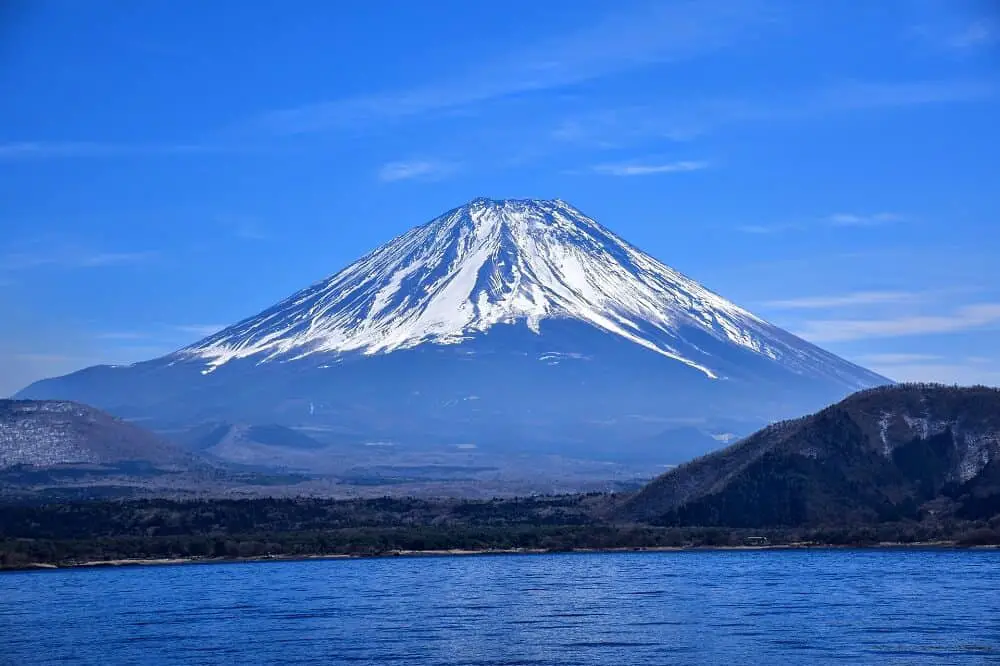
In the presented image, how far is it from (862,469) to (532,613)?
179 ft

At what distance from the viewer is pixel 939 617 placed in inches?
2286

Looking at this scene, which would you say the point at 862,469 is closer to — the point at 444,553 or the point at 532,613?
the point at 444,553

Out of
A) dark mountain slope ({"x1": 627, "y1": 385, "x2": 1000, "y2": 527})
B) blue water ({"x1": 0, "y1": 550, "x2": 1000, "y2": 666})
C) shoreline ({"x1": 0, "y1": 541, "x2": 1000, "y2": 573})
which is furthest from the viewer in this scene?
dark mountain slope ({"x1": 627, "y1": 385, "x2": 1000, "y2": 527})

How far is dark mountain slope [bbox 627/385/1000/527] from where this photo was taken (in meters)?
108

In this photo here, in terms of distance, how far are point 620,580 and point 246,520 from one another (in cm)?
5315

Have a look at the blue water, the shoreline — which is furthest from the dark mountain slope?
the blue water

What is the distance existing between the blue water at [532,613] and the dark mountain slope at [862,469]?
49.1ft

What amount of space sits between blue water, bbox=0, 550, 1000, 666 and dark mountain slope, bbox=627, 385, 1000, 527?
589 inches

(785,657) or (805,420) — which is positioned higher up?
(805,420)

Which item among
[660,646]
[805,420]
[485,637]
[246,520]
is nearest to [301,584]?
[485,637]

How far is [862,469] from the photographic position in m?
112

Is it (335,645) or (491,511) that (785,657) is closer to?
(335,645)

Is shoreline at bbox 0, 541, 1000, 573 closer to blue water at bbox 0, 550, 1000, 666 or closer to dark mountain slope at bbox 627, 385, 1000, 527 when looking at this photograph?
blue water at bbox 0, 550, 1000, 666

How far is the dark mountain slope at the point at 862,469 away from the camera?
107750 millimetres
